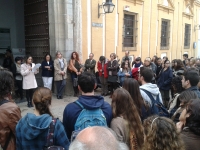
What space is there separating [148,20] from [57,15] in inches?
267

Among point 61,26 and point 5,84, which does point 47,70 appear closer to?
point 61,26

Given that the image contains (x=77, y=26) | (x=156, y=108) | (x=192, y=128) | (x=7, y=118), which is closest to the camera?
(x=192, y=128)

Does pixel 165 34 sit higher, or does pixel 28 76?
pixel 165 34

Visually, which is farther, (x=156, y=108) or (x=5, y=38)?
(x=5, y=38)

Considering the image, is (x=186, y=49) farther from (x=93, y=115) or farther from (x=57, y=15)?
(x=93, y=115)

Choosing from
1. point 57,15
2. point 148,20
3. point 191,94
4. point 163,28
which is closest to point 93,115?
point 191,94

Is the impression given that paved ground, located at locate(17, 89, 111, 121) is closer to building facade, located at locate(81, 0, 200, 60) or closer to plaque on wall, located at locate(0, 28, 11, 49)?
building facade, located at locate(81, 0, 200, 60)

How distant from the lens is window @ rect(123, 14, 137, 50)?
1107 cm

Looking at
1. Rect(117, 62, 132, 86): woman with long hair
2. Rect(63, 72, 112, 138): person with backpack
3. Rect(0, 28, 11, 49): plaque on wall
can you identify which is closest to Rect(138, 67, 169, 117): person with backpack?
Rect(63, 72, 112, 138): person with backpack

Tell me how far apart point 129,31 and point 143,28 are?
3.92 ft

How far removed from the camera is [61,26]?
7480 millimetres

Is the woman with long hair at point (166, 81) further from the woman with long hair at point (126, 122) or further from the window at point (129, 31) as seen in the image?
the window at point (129, 31)

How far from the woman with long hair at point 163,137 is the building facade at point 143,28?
7.14 metres

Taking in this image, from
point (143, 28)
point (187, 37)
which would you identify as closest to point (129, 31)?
point (143, 28)
